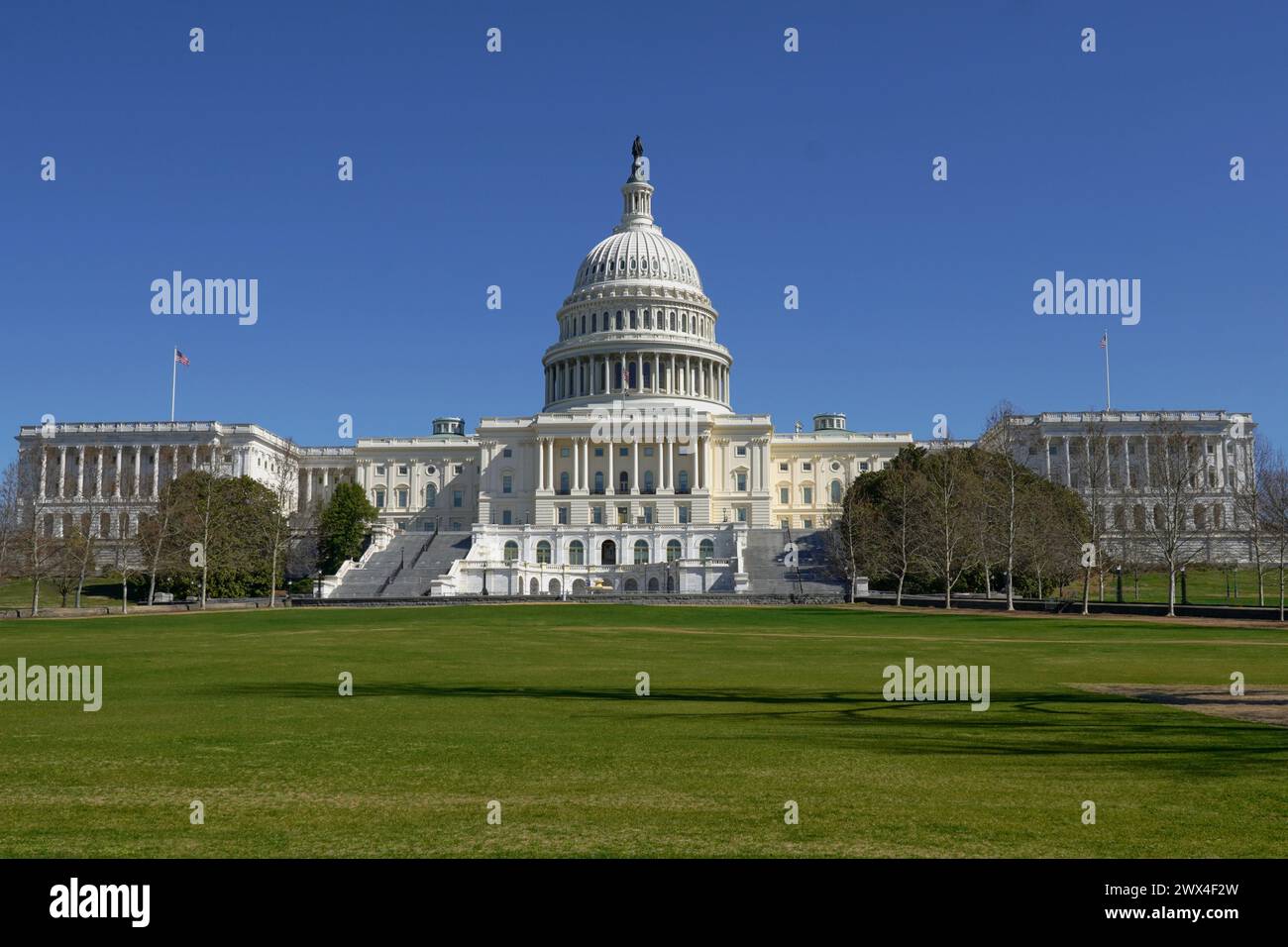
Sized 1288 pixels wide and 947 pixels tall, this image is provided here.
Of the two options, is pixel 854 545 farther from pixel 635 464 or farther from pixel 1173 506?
pixel 635 464

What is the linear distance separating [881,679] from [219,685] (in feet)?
52.7

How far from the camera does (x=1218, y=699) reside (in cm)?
2269

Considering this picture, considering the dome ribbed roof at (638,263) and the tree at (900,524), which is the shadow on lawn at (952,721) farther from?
the dome ribbed roof at (638,263)

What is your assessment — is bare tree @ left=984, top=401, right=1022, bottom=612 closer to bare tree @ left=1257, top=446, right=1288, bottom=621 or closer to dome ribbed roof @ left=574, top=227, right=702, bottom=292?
bare tree @ left=1257, top=446, right=1288, bottom=621

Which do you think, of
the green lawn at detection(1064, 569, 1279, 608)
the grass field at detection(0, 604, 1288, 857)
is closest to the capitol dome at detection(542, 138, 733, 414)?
the green lawn at detection(1064, 569, 1279, 608)

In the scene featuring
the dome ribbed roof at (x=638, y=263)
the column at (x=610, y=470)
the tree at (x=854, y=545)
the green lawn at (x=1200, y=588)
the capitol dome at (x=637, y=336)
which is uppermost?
the dome ribbed roof at (x=638, y=263)

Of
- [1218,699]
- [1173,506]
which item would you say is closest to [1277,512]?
[1173,506]

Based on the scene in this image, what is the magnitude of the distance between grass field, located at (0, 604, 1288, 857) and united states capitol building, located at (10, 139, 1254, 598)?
8664 cm

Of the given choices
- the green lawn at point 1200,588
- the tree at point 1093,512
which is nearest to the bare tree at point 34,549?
the tree at point 1093,512

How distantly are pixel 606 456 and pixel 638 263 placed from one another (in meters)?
34.7

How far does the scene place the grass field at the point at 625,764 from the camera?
10.0m

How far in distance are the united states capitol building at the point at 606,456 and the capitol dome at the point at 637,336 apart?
0.28m
